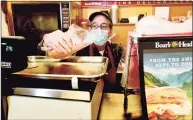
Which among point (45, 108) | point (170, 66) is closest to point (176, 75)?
point (170, 66)

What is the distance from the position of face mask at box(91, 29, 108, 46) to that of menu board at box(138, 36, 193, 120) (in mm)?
139

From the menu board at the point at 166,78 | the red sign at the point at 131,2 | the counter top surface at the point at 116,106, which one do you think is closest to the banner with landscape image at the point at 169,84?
the menu board at the point at 166,78

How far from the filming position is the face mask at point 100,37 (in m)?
0.62

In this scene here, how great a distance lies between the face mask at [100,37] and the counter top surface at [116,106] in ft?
0.75

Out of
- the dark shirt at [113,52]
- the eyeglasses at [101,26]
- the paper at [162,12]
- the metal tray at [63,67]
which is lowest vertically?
the metal tray at [63,67]

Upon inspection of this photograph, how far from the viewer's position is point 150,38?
0.53 metres

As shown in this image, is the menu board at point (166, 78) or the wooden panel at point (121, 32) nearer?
the menu board at point (166, 78)

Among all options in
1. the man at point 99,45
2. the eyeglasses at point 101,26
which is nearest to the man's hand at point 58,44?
the man at point 99,45

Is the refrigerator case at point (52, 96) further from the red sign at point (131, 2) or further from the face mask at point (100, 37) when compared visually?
the red sign at point (131, 2)

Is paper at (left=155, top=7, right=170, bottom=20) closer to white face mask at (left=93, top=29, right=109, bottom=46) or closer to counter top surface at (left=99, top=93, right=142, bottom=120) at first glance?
white face mask at (left=93, top=29, right=109, bottom=46)

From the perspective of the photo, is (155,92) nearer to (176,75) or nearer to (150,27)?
(176,75)

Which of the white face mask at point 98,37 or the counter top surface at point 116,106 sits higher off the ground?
the white face mask at point 98,37

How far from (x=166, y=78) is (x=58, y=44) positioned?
0.35 metres

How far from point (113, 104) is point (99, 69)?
148 millimetres
